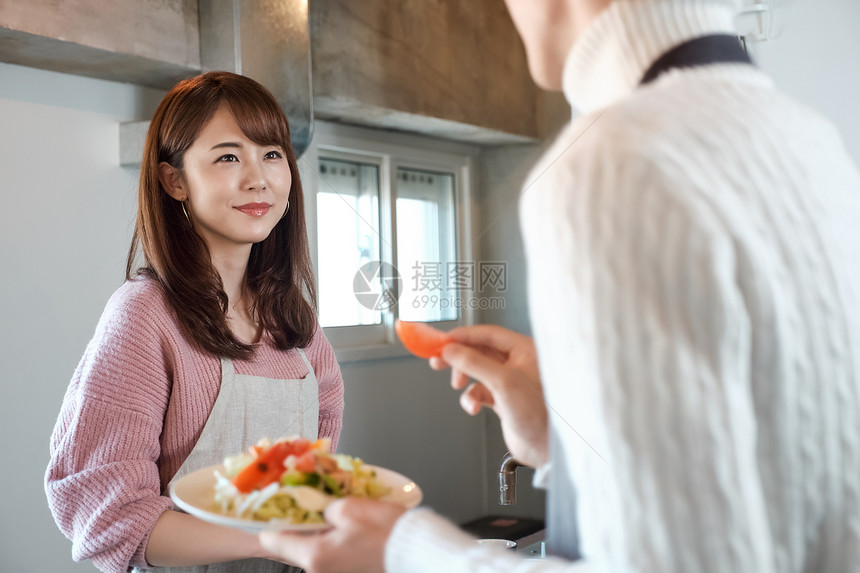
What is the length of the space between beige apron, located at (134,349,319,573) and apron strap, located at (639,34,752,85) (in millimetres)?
453

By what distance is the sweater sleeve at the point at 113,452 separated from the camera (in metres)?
0.82

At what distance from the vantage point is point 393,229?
441 mm

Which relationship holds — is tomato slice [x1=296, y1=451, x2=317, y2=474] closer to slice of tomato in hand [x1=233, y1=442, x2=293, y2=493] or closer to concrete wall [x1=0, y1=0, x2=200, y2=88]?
slice of tomato in hand [x1=233, y1=442, x2=293, y2=493]

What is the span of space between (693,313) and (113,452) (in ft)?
2.28

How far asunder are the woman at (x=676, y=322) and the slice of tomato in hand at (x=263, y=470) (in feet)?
0.26

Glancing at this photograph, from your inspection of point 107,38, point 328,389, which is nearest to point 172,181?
point 328,389

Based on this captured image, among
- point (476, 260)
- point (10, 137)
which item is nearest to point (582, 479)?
point (476, 260)

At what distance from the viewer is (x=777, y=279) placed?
1.18ft

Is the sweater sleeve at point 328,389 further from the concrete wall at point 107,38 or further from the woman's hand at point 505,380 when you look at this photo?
the concrete wall at point 107,38

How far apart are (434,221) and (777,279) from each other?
180 millimetres

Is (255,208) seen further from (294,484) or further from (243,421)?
(294,484)

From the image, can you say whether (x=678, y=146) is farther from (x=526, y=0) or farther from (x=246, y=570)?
(x=246, y=570)

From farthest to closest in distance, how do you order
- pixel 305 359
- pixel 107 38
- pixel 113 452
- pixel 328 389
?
pixel 107 38
pixel 113 452
pixel 305 359
pixel 328 389

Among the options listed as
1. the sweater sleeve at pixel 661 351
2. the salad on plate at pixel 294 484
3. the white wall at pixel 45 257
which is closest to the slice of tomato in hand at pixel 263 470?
the salad on plate at pixel 294 484
